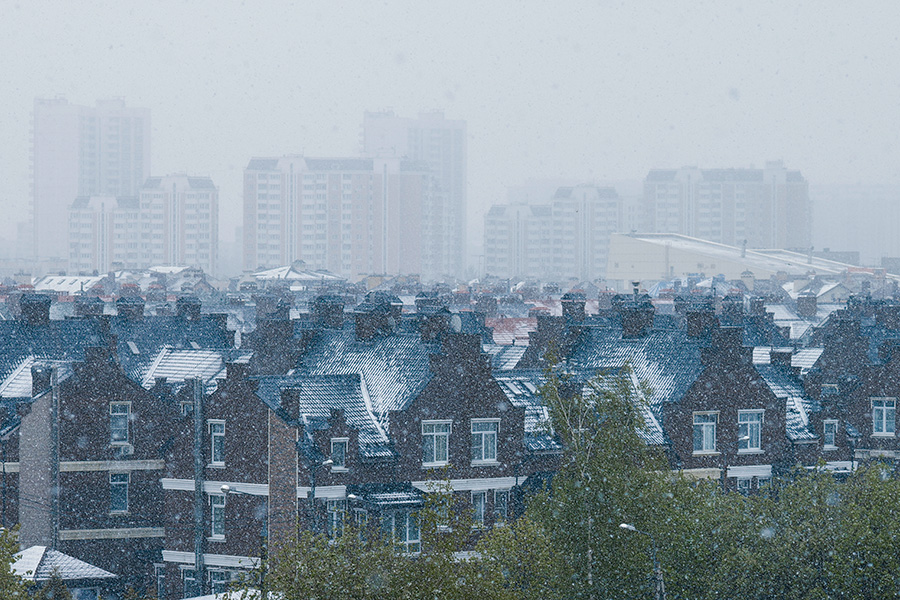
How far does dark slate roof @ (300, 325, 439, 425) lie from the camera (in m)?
37.4

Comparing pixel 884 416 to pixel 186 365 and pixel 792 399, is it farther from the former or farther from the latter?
pixel 186 365

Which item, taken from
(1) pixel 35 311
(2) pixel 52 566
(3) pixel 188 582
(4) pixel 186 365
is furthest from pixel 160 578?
(1) pixel 35 311

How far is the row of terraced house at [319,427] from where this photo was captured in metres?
35.4

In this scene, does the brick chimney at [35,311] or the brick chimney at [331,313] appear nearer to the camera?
the brick chimney at [331,313]

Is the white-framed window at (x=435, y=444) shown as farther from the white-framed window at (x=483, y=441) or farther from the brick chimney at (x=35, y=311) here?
the brick chimney at (x=35, y=311)

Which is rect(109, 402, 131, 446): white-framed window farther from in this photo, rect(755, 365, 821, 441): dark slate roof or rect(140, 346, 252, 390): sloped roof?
rect(755, 365, 821, 441): dark slate roof

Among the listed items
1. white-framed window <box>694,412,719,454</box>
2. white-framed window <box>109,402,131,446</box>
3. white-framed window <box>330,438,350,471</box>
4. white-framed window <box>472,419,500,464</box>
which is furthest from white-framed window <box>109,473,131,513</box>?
white-framed window <box>694,412,719,454</box>

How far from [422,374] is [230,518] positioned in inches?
250

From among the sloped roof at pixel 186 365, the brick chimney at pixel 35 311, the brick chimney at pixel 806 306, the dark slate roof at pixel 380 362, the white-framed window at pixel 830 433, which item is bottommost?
the white-framed window at pixel 830 433

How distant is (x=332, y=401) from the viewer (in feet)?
121

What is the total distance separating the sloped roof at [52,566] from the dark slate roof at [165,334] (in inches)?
631

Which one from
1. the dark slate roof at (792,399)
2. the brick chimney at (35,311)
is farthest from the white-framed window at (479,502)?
the brick chimney at (35,311)

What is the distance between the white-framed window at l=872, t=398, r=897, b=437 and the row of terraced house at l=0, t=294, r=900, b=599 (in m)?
1.25

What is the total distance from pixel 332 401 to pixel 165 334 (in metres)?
19.2
